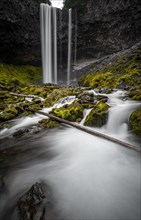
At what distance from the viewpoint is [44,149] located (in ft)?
13.5

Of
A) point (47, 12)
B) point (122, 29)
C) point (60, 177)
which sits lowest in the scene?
point (60, 177)

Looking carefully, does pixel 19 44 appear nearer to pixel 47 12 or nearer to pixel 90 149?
pixel 47 12

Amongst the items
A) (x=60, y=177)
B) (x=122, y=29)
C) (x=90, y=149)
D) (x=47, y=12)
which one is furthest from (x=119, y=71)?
(x=47, y=12)

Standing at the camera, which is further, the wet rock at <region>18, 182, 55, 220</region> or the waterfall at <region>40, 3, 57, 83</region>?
the waterfall at <region>40, 3, 57, 83</region>

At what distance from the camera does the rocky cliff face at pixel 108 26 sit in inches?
797

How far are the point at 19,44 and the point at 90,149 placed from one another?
1948cm

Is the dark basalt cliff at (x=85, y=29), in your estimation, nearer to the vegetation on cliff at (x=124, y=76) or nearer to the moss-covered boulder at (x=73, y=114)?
the vegetation on cliff at (x=124, y=76)

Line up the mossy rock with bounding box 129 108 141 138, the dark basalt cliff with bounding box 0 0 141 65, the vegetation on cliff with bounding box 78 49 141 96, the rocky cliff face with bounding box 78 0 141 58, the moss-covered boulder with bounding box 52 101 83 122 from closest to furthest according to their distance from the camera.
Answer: the mossy rock with bounding box 129 108 141 138
the moss-covered boulder with bounding box 52 101 83 122
the vegetation on cliff with bounding box 78 49 141 96
the dark basalt cliff with bounding box 0 0 141 65
the rocky cliff face with bounding box 78 0 141 58

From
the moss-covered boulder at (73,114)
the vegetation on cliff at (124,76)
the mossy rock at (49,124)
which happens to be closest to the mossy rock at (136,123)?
→ the moss-covered boulder at (73,114)

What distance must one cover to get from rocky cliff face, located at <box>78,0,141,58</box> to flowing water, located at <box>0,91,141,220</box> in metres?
20.5

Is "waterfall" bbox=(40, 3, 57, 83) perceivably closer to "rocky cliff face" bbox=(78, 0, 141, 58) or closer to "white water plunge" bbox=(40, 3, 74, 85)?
"white water plunge" bbox=(40, 3, 74, 85)

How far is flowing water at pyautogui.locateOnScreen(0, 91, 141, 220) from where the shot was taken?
2.21m

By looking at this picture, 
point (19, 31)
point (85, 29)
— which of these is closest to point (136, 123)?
point (19, 31)

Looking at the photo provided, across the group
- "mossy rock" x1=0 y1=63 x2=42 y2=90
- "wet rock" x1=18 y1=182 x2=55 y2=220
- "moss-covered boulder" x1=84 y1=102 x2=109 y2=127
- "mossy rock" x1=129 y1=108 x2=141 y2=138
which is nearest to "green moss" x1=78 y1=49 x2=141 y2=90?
"moss-covered boulder" x1=84 y1=102 x2=109 y2=127
